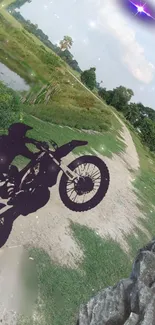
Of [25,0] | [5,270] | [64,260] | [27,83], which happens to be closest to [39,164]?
[5,270]

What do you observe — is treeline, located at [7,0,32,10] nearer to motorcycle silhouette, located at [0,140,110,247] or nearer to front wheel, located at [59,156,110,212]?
motorcycle silhouette, located at [0,140,110,247]

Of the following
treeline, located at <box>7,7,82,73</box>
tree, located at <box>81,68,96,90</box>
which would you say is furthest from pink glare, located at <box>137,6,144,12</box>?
treeline, located at <box>7,7,82,73</box>

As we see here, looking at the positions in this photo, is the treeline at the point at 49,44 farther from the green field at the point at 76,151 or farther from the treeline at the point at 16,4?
the green field at the point at 76,151

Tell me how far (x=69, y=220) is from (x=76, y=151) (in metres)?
8.66

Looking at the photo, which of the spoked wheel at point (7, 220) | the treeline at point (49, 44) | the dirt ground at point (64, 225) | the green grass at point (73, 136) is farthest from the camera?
the treeline at point (49, 44)

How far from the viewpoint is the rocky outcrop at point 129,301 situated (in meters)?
6.94

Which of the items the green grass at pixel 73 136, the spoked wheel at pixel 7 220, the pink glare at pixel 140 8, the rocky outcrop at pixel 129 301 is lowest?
the spoked wheel at pixel 7 220

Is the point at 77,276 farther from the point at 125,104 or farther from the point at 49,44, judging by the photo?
the point at 49,44

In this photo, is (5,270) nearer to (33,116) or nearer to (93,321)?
(93,321)

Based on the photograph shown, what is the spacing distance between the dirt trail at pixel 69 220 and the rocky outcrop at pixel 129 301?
20.8 feet

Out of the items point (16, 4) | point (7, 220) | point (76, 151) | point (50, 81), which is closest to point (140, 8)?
→ point (7, 220)

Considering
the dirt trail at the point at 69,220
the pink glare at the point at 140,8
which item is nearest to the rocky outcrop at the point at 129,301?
the dirt trail at the point at 69,220

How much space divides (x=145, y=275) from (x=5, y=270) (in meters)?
6.29

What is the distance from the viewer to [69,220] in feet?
Answer: 56.9
